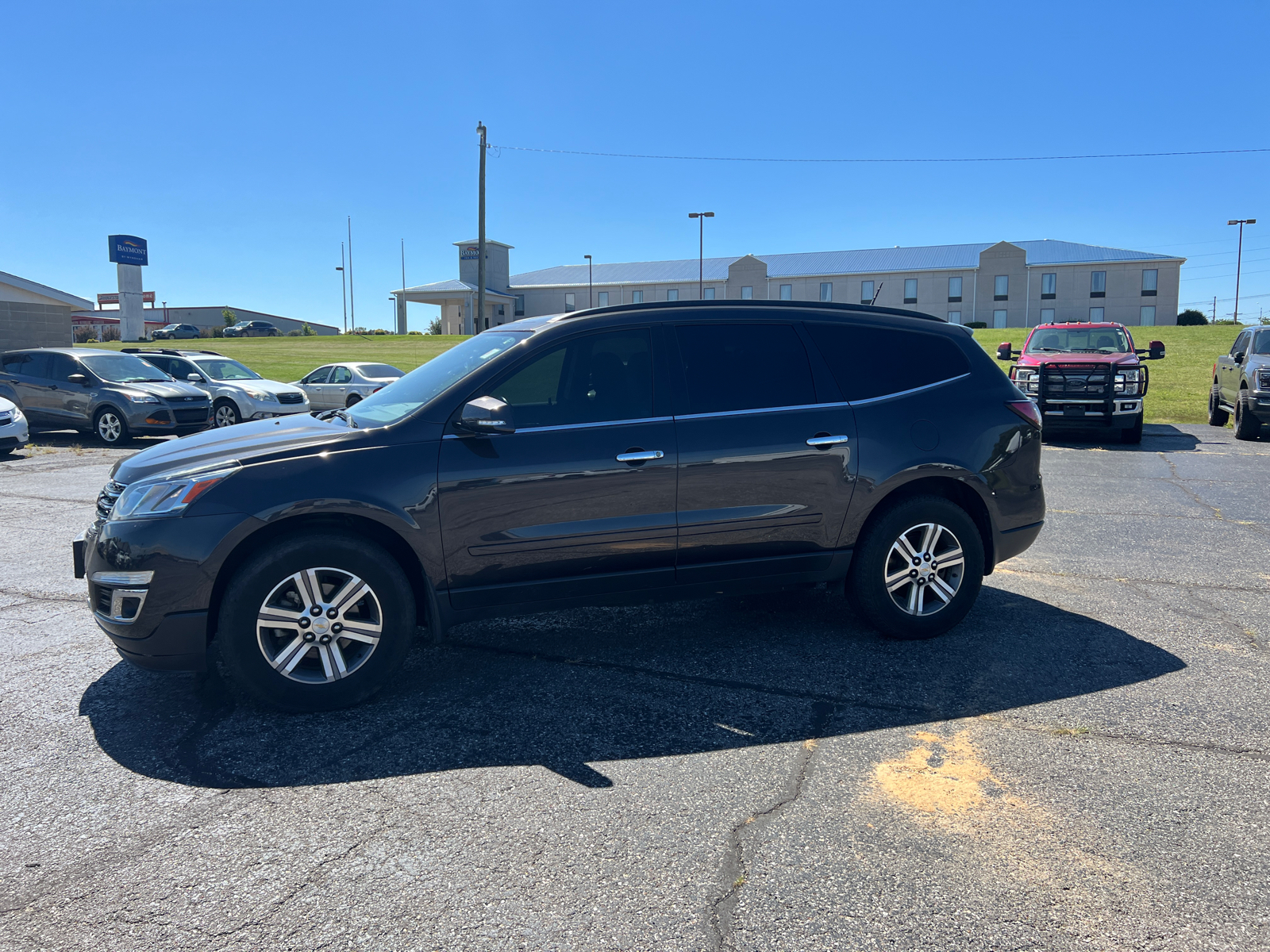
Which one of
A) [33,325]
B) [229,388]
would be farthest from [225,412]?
[33,325]

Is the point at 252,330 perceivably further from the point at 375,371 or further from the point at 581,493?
the point at 581,493

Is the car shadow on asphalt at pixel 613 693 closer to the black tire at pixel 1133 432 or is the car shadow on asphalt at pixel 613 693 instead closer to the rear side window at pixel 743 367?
Result: the rear side window at pixel 743 367

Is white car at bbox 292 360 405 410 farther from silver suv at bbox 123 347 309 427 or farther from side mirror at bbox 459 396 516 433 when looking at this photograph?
side mirror at bbox 459 396 516 433

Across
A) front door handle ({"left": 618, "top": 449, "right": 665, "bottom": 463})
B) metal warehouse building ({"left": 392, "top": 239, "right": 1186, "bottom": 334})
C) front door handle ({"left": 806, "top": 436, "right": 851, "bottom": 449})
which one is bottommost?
front door handle ({"left": 618, "top": 449, "right": 665, "bottom": 463})

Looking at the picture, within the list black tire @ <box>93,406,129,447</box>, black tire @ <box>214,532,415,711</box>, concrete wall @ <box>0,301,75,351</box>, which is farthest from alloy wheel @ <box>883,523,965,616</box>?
concrete wall @ <box>0,301,75,351</box>

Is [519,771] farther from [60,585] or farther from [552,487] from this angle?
[60,585]

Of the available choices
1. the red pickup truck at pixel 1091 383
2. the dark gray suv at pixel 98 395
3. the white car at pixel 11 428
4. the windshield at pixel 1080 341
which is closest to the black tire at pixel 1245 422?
the red pickup truck at pixel 1091 383

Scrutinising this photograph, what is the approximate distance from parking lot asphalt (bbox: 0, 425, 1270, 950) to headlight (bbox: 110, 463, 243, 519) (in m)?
0.91

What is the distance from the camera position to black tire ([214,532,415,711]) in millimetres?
3820

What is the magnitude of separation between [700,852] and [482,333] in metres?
3.23

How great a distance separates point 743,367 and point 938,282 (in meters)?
64.8

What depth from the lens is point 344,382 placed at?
2280 centimetres

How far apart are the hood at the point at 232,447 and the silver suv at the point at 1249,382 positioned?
1627 cm

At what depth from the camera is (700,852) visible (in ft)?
9.46
